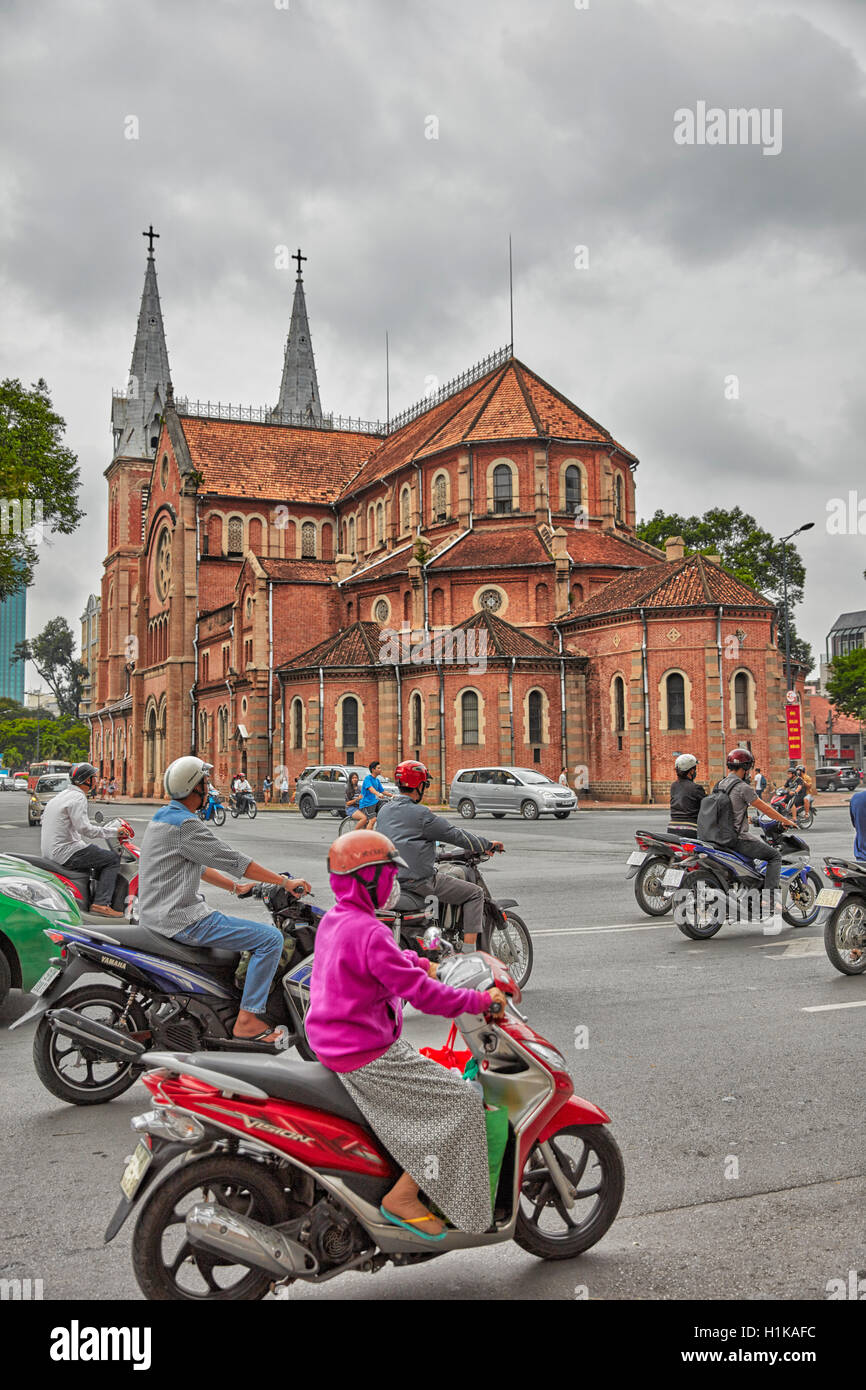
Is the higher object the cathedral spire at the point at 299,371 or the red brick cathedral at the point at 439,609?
the cathedral spire at the point at 299,371

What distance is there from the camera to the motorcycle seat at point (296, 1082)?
11.2ft

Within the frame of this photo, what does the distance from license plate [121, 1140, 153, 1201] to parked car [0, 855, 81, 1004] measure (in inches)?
157

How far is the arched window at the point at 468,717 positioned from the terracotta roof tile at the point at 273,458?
25.0 meters

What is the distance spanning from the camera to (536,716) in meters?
43.0

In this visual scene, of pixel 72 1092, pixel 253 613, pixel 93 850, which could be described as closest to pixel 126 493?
pixel 253 613

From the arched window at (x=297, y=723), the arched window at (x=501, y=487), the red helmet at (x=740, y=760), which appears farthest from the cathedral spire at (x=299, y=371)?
the red helmet at (x=740, y=760)

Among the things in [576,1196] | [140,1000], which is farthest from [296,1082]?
[140,1000]

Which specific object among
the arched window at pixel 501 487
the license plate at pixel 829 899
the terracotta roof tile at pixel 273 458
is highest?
the terracotta roof tile at pixel 273 458

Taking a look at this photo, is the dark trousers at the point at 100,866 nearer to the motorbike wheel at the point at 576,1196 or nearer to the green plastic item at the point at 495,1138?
the motorbike wheel at the point at 576,1196

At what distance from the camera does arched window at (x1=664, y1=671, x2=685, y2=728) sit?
40.2 metres

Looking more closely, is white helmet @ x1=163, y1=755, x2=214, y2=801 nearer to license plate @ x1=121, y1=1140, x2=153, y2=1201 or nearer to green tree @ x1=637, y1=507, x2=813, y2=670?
license plate @ x1=121, y1=1140, x2=153, y2=1201

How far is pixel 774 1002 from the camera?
7859 mm

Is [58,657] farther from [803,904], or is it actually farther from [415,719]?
[803,904]

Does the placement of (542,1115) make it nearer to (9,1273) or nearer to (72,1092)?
(9,1273)
